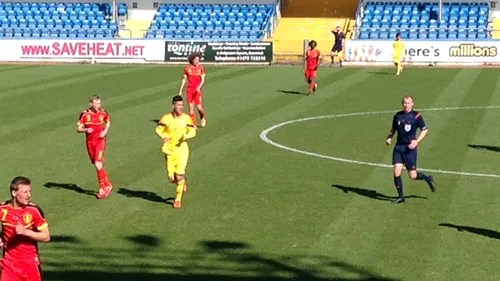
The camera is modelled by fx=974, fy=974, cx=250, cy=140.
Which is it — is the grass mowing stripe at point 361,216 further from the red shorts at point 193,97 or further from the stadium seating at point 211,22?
the stadium seating at point 211,22

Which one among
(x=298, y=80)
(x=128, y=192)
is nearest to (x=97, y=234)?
(x=128, y=192)

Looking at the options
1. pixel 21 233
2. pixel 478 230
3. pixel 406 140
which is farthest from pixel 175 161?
pixel 21 233

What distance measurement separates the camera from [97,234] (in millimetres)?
14398

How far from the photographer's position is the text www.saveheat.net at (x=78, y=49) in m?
53.8

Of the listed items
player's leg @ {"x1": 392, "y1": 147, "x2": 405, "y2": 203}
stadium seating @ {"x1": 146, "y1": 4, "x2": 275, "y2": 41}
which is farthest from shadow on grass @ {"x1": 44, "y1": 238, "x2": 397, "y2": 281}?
stadium seating @ {"x1": 146, "y1": 4, "x2": 275, "y2": 41}

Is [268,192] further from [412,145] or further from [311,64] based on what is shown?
[311,64]

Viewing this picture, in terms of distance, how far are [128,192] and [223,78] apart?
82.9ft

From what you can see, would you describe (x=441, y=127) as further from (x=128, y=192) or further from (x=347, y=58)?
(x=347, y=58)

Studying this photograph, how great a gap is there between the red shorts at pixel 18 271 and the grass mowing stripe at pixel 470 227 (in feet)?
16.8

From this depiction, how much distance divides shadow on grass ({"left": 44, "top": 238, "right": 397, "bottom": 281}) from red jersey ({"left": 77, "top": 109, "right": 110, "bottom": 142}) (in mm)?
3621

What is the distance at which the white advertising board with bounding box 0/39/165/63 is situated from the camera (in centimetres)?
5350

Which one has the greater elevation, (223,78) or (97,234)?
(97,234)

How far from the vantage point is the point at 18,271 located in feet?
31.5

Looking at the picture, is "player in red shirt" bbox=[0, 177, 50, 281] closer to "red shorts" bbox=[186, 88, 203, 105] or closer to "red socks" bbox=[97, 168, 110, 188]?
"red socks" bbox=[97, 168, 110, 188]
